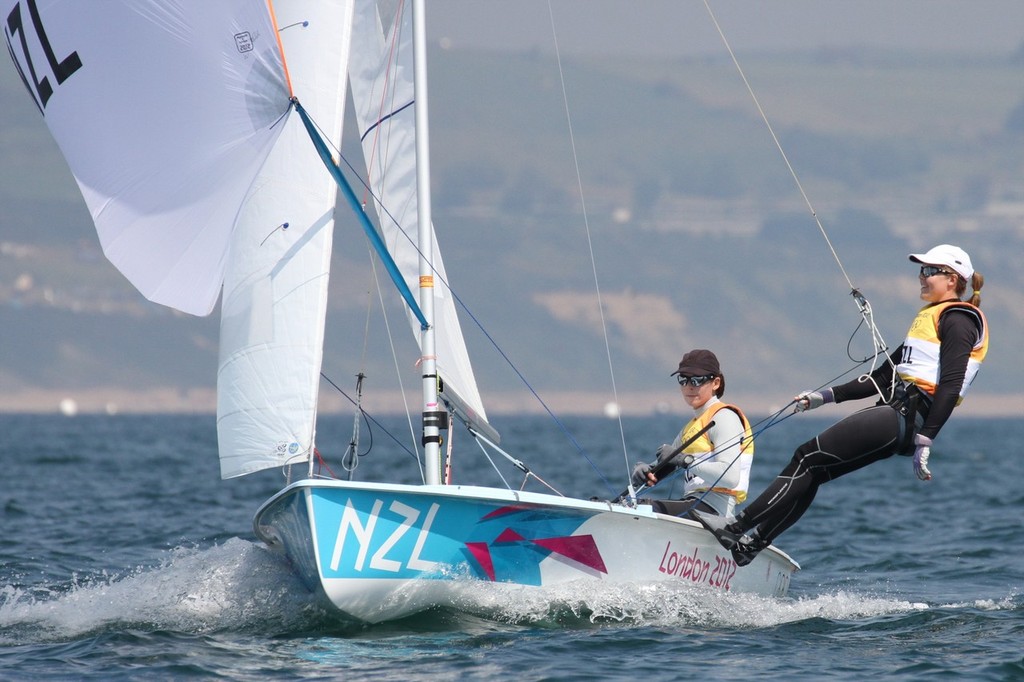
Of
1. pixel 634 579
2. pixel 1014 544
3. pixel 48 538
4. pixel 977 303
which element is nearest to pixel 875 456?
pixel 977 303

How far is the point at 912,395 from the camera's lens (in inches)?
307

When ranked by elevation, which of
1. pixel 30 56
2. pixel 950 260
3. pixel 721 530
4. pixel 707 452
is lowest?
pixel 721 530

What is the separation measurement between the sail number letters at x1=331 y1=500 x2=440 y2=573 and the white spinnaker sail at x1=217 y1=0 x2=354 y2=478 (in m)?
0.55

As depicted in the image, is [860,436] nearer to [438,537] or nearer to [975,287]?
[975,287]

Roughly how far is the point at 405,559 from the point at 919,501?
12.2 meters

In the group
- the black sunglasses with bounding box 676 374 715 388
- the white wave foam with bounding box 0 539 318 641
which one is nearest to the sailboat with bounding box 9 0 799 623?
the white wave foam with bounding box 0 539 318 641

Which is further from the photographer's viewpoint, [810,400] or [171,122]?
[171,122]

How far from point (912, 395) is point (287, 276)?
3.54m

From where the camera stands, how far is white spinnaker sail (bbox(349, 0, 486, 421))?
9.00m

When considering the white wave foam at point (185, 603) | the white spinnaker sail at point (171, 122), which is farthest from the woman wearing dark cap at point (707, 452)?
the white spinnaker sail at point (171, 122)

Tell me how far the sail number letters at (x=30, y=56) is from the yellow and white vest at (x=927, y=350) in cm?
504

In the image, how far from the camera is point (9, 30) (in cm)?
881

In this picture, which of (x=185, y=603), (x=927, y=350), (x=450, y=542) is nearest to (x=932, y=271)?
(x=927, y=350)

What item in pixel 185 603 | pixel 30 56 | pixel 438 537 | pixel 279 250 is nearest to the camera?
pixel 438 537
